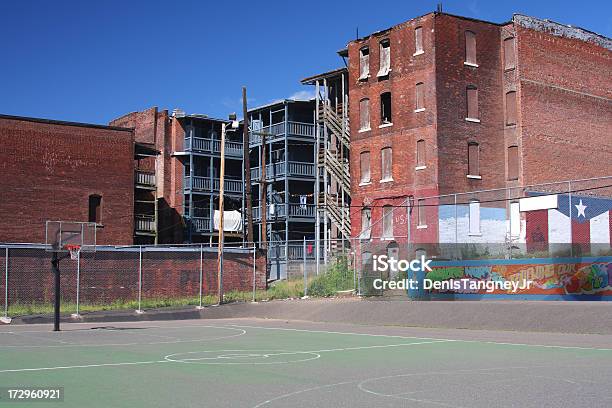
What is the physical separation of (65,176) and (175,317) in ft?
67.0

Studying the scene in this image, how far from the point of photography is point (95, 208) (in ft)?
170

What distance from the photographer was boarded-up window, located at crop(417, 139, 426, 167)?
45.8m

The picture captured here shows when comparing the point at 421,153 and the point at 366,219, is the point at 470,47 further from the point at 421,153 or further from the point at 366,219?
the point at 366,219

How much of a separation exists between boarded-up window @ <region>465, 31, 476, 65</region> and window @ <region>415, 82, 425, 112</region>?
132 inches

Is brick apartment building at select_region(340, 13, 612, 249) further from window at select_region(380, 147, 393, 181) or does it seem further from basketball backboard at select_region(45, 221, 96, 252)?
basketball backboard at select_region(45, 221, 96, 252)

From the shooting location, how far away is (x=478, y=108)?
46.9 m

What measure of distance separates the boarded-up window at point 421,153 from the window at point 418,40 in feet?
17.8

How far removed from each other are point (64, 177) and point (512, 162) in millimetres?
28469

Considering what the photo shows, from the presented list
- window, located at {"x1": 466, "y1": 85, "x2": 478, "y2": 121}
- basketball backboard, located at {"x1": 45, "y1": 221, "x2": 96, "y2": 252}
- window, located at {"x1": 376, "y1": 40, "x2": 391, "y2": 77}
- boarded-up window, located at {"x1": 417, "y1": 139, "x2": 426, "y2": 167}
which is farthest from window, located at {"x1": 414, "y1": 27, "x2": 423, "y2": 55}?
basketball backboard, located at {"x1": 45, "y1": 221, "x2": 96, "y2": 252}

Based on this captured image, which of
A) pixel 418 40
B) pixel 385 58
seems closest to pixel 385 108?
pixel 385 58

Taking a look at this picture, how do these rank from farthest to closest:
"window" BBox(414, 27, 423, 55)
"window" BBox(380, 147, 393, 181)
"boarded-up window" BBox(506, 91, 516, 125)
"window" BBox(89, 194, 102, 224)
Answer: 1. "window" BBox(89, 194, 102, 224)
2. "window" BBox(380, 147, 393, 181)
3. "boarded-up window" BBox(506, 91, 516, 125)
4. "window" BBox(414, 27, 423, 55)

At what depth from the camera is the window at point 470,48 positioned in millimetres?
46938

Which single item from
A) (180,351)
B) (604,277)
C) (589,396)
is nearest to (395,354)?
(180,351)

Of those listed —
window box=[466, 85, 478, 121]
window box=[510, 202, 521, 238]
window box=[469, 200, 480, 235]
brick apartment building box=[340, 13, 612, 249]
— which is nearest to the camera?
window box=[510, 202, 521, 238]
